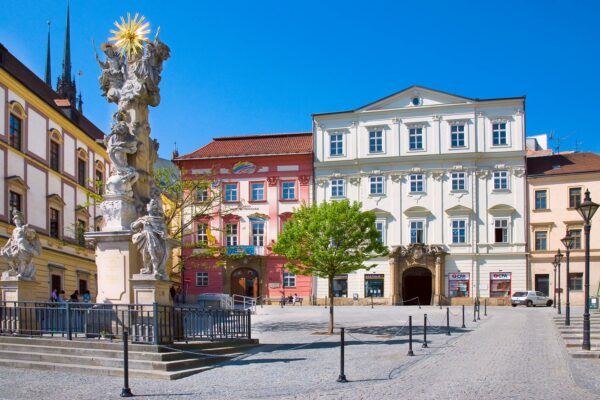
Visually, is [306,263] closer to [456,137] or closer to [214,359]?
[214,359]

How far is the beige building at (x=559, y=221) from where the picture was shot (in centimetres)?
4869

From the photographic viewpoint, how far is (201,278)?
53.4 m

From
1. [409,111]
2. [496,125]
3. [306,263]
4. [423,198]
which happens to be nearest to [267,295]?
[423,198]

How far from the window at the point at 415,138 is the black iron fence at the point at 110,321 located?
→ 3727 cm

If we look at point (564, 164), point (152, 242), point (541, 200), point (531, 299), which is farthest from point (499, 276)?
point (152, 242)

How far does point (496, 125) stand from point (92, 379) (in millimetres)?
43051

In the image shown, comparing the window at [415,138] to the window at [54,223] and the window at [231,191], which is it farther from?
→ the window at [54,223]

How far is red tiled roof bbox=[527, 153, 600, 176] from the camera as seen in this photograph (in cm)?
4950

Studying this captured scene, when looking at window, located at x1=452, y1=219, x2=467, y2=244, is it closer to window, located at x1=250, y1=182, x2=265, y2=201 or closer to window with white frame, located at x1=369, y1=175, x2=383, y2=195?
window with white frame, located at x1=369, y1=175, x2=383, y2=195

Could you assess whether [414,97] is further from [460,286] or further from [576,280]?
[576,280]

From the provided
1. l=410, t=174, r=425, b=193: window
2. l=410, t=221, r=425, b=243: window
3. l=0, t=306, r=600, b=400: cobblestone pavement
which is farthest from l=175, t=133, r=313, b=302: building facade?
l=0, t=306, r=600, b=400: cobblestone pavement

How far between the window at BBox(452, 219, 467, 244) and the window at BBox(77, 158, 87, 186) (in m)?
25.3

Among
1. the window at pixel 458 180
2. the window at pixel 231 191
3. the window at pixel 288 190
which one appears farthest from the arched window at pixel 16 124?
the window at pixel 458 180

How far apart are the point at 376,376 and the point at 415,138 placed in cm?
3998
